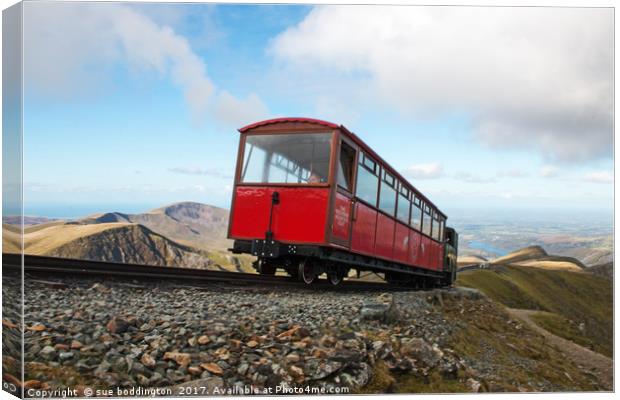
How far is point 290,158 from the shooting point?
37.2 feet

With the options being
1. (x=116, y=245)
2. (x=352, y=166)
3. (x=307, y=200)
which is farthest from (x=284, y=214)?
(x=116, y=245)

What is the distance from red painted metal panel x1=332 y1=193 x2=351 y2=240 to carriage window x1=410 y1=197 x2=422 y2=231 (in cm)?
514

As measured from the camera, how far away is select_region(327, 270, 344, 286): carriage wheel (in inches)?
475

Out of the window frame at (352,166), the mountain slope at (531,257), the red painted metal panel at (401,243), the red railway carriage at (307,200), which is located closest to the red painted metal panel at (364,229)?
the red railway carriage at (307,200)

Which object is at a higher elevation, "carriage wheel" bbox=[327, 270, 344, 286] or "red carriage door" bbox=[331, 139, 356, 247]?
"red carriage door" bbox=[331, 139, 356, 247]

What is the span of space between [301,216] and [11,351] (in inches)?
247

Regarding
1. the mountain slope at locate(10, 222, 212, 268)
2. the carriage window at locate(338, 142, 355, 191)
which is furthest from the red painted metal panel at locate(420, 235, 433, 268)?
the mountain slope at locate(10, 222, 212, 268)

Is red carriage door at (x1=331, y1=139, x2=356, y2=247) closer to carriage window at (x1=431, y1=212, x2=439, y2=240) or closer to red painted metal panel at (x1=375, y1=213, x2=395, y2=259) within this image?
red painted metal panel at (x1=375, y1=213, x2=395, y2=259)

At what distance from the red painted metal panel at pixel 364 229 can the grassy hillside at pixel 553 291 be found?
32.8 m

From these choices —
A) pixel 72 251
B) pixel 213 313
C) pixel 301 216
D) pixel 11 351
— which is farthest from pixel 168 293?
pixel 72 251

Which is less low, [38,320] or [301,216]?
[301,216]

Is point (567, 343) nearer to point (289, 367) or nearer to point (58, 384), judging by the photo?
point (289, 367)

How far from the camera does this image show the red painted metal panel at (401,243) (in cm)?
1470

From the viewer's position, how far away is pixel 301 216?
35.9 feet
